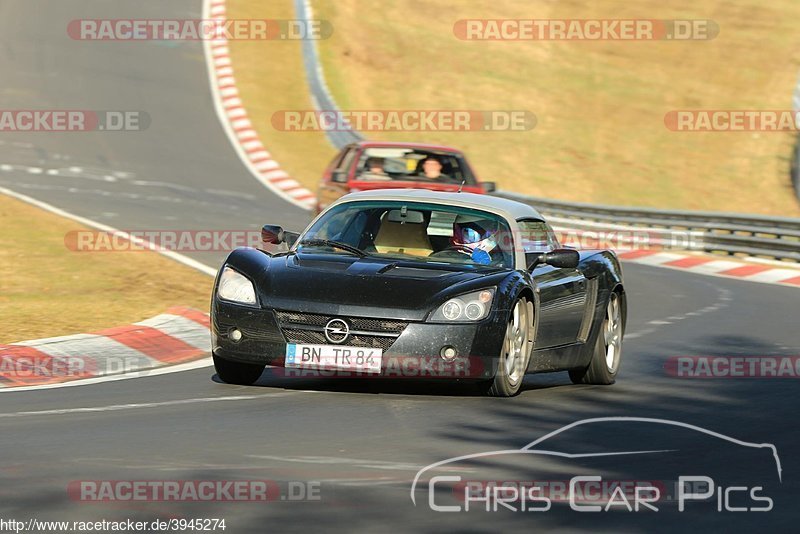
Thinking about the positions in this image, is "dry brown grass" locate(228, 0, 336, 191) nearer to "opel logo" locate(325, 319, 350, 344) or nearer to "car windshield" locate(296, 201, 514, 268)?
"car windshield" locate(296, 201, 514, 268)

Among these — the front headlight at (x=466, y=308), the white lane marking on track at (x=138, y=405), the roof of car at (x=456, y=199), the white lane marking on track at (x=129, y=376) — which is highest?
the roof of car at (x=456, y=199)

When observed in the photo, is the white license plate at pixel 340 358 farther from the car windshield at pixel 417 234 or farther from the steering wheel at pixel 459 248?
the steering wheel at pixel 459 248

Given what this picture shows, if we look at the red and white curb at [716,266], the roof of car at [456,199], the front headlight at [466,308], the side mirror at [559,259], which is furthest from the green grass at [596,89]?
the front headlight at [466,308]

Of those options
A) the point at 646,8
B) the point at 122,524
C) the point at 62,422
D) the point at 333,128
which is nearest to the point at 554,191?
the point at 333,128

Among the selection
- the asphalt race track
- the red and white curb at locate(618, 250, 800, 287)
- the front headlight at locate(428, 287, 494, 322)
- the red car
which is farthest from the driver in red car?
the front headlight at locate(428, 287, 494, 322)

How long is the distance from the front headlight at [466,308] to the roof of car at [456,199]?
1.29m

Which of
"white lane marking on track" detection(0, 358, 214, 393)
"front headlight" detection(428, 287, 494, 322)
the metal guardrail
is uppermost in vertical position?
"front headlight" detection(428, 287, 494, 322)

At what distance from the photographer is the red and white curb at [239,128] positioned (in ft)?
101

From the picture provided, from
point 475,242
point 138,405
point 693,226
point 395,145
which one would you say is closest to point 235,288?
point 138,405

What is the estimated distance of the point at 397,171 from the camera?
21797 mm

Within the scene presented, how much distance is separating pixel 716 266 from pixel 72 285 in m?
11.8

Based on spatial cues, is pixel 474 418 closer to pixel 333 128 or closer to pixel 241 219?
pixel 241 219

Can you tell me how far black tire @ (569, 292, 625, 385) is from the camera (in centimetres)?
1182

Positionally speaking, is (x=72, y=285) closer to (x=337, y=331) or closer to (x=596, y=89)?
(x=337, y=331)
